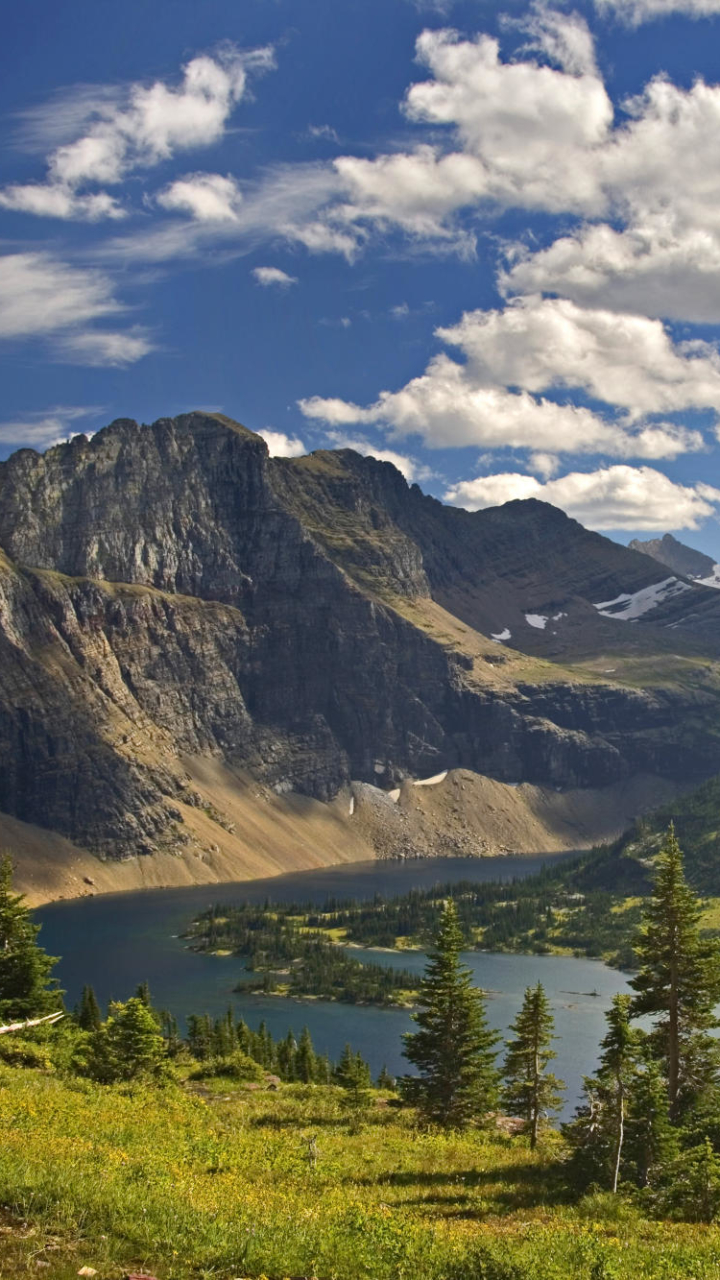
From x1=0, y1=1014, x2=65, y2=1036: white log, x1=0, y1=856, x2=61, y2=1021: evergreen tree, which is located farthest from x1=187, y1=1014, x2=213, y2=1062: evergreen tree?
x1=0, y1=1014, x2=65, y2=1036: white log

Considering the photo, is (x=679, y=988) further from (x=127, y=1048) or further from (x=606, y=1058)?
(x=127, y=1048)

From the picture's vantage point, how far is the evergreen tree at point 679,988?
147 feet

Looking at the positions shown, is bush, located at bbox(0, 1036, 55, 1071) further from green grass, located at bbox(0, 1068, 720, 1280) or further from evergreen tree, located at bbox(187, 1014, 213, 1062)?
evergreen tree, located at bbox(187, 1014, 213, 1062)

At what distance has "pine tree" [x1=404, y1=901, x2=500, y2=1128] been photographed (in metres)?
54.3

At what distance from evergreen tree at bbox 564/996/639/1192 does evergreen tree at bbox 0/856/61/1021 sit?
90.7 feet

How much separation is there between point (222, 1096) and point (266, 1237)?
113 feet

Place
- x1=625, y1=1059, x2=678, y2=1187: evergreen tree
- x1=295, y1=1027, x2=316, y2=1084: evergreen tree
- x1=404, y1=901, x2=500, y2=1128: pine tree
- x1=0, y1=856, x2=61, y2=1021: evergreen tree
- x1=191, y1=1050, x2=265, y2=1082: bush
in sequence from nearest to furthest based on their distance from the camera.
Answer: x1=625, y1=1059, x2=678, y2=1187: evergreen tree → x1=404, y1=901, x2=500, y2=1128: pine tree → x1=0, y1=856, x2=61, y2=1021: evergreen tree → x1=191, y1=1050, x2=265, y2=1082: bush → x1=295, y1=1027, x2=316, y2=1084: evergreen tree

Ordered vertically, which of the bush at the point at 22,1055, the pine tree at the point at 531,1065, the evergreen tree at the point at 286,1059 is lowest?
the evergreen tree at the point at 286,1059

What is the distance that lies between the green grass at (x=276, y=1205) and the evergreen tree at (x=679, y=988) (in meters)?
6.01

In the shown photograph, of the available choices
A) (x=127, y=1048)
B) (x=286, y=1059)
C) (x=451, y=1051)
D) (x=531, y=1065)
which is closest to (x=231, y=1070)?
(x=127, y=1048)

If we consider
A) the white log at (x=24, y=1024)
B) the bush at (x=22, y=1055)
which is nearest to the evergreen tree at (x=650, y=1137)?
the white log at (x=24, y=1024)

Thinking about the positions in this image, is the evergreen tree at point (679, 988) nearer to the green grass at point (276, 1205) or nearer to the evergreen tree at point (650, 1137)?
the green grass at point (276, 1205)

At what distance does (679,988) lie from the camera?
45.5m

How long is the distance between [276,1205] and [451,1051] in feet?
102
